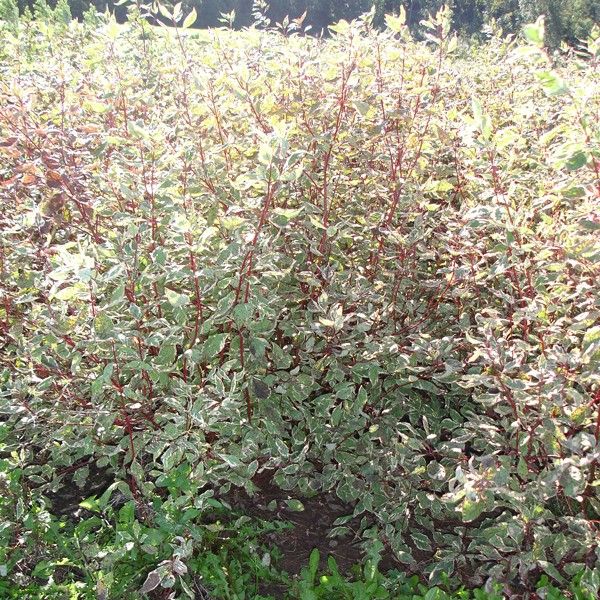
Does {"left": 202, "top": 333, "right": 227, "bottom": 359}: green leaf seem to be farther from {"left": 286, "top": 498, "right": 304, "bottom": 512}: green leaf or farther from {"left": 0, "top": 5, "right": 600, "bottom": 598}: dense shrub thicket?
{"left": 286, "top": 498, "right": 304, "bottom": 512}: green leaf

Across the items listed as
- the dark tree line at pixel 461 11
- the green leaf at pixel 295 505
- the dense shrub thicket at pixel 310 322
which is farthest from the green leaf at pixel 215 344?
the dark tree line at pixel 461 11

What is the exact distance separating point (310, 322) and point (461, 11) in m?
53.2

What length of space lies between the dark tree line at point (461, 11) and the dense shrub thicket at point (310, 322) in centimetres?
1741

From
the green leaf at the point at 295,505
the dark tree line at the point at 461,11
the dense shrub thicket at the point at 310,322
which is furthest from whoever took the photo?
the dark tree line at the point at 461,11

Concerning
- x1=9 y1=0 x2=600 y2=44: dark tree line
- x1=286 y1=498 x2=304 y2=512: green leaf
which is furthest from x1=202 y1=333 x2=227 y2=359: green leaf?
x1=9 y1=0 x2=600 y2=44: dark tree line

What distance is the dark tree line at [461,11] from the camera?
3288 cm

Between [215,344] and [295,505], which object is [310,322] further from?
[295,505]

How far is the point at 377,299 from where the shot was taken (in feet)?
7.34

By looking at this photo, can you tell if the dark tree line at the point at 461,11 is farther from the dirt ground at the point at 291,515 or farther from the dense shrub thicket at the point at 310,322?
the dirt ground at the point at 291,515

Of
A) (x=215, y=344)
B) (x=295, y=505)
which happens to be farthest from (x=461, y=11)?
(x=215, y=344)

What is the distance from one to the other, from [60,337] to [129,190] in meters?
0.52

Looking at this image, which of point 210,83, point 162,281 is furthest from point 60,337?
point 210,83

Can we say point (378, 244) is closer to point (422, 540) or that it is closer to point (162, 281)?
point (162, 281)

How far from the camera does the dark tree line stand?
→ 32.9m
